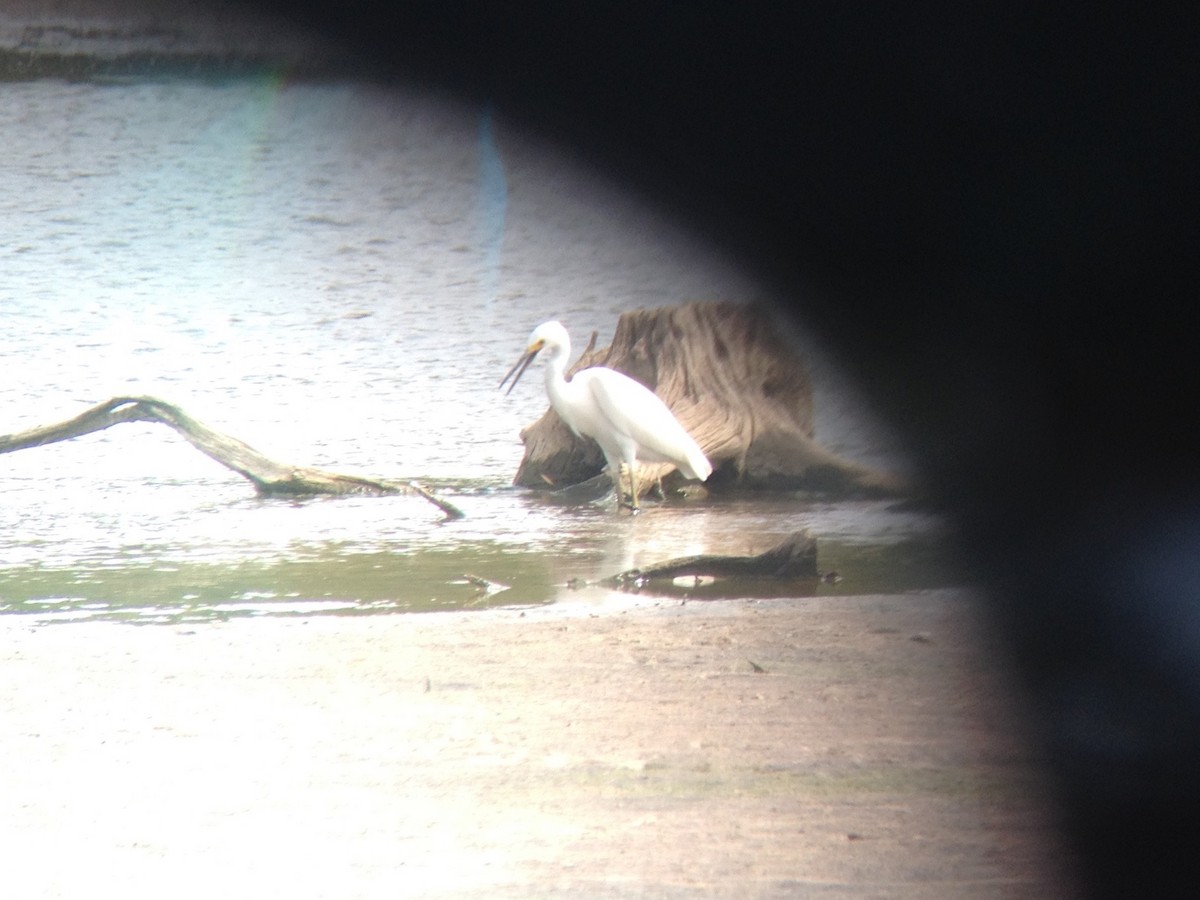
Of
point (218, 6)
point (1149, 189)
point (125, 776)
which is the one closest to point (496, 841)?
point (125, 776)

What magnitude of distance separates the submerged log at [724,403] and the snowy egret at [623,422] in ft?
1.10

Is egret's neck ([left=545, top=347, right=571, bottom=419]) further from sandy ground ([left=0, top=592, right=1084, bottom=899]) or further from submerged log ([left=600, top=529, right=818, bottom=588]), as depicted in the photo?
sandy ground ([left=0, top=592, right=1084, bottom=899])

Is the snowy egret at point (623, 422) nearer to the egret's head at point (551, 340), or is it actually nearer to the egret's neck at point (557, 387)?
the egret's neck at point (557, 387)

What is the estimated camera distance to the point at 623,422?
794 centimetres

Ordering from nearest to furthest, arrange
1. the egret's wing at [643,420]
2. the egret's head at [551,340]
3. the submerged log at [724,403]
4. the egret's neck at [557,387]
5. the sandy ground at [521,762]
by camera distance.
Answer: the sandy ground at [521,762] < the egret's wing at [643,420] < the egret's neck at [557,387] < the submerged log at [724,403] < the egret's head at [551,340]

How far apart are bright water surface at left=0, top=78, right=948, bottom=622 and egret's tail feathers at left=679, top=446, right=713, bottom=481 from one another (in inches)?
8.3

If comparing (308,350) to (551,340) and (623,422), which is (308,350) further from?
(623,422)

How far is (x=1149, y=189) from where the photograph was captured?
16.6ft

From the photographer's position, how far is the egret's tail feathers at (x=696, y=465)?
791 cm

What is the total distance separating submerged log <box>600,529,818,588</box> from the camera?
18.6 ft

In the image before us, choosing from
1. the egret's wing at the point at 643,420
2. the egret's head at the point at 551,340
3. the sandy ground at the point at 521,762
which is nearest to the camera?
the sandy ground at the point at 521,762

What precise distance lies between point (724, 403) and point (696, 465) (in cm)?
95

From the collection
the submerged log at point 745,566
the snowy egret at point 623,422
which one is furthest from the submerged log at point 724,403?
the submerged log at point 745,566

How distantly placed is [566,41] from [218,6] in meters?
8.43
